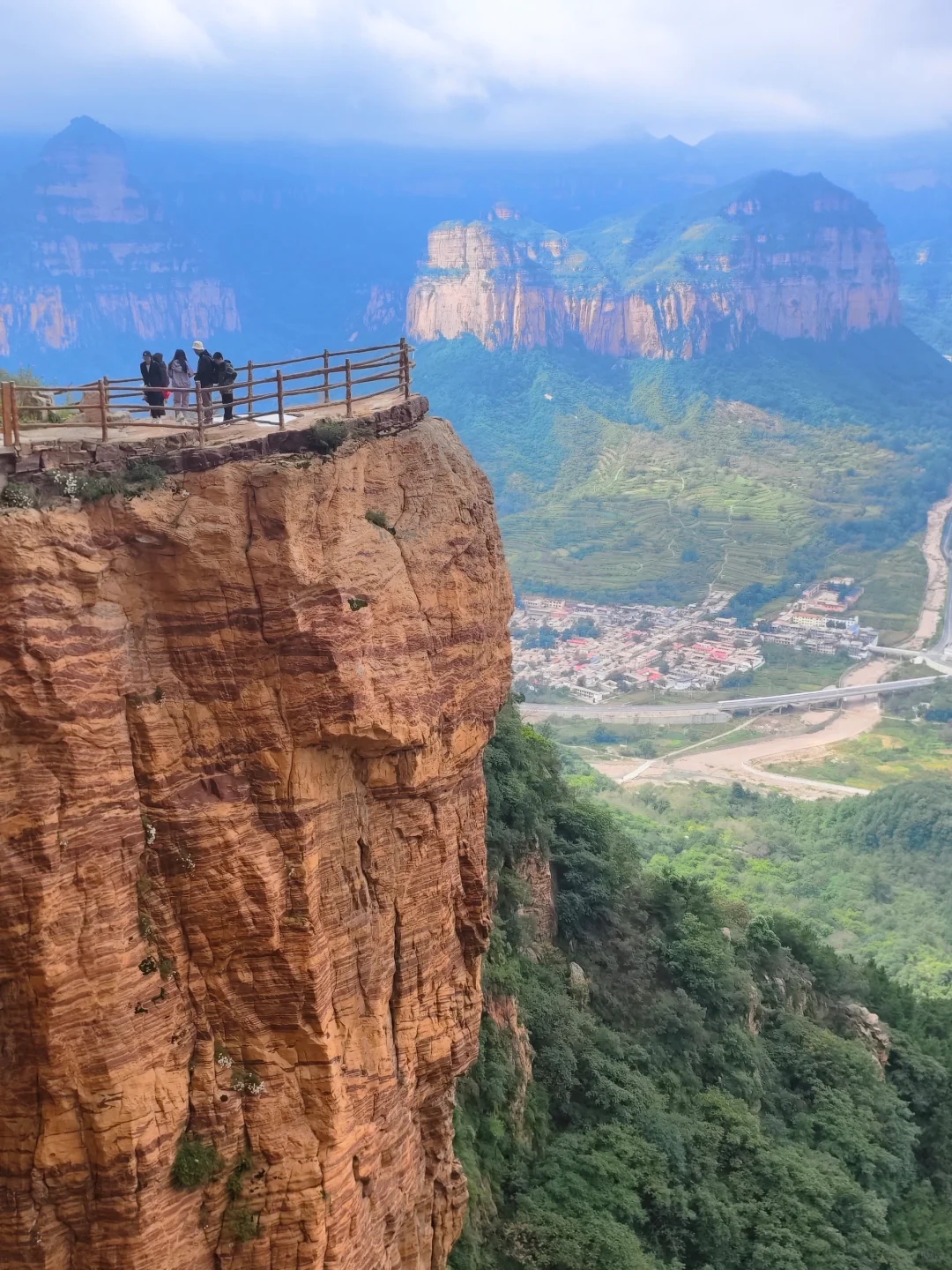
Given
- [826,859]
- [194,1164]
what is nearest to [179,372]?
[194,1164]

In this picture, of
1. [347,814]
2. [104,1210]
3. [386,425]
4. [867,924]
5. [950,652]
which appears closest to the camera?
[104,1210]

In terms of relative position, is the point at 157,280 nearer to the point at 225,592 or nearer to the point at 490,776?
the point at 490,776

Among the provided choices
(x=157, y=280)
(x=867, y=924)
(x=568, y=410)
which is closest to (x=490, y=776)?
(x=867, y=924)

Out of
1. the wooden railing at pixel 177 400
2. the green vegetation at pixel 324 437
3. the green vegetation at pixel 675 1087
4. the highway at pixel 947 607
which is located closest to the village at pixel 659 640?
the highway at pixel 947 607

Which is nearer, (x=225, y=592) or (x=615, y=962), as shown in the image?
(x=225, y=592)

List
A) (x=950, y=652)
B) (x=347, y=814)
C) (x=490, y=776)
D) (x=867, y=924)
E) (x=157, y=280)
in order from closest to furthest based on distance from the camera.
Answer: (x=347, y=814) < (x=490, y=776) < (x=867, y=924) < (x=950, y=652) < (x=157, y=280)

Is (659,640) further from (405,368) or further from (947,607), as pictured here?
(405,368)

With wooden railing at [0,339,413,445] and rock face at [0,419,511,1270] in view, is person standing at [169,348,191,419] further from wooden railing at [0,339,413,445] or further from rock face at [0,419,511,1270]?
rock face at [0,419,511,1270]

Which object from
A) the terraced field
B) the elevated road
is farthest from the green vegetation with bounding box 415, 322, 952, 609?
the elevated road
